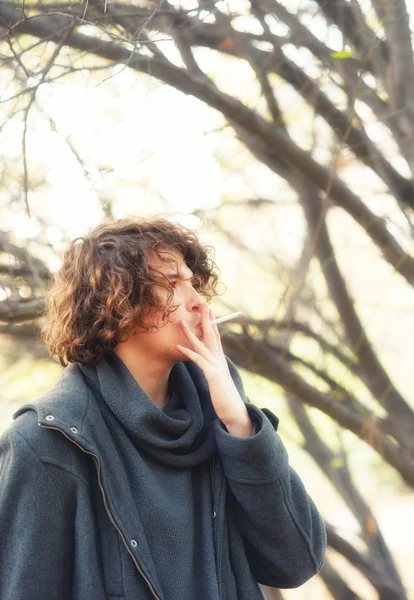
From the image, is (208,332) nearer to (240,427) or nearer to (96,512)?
(240,427)

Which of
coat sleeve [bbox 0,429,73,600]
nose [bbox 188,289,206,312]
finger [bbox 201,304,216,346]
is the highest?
nose [bbox 188,289,206,312]

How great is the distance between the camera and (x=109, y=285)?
5.26 feet

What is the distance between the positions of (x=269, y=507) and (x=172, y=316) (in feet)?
1.47

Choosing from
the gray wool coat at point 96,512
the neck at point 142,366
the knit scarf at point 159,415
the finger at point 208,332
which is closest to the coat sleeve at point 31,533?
the gray wool coat at point 96,512

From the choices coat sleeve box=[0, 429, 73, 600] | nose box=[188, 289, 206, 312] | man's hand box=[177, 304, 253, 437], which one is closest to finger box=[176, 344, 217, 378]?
man's hand box=[177, 304, 253, 437]

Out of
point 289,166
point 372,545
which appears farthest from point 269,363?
point 372,545

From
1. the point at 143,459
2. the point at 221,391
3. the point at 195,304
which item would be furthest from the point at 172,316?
the point at 143,459

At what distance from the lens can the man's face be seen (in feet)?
5.18

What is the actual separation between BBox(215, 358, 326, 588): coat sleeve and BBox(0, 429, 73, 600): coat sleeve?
370mm

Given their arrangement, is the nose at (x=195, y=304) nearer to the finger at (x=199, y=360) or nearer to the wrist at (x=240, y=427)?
the finger at (x=199, y=360)

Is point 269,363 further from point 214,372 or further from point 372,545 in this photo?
point 214,372

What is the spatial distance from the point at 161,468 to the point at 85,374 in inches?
10.3

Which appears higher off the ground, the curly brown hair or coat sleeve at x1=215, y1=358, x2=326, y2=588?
the curly brown hair

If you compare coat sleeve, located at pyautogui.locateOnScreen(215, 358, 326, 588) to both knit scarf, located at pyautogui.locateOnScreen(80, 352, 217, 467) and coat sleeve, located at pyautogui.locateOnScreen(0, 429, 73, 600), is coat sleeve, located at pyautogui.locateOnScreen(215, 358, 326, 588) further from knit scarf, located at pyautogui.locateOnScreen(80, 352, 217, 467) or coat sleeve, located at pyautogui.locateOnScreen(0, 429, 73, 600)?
coat sleeve, located at pyautogui.locateOnScreen(0, 429, 73, 600)
